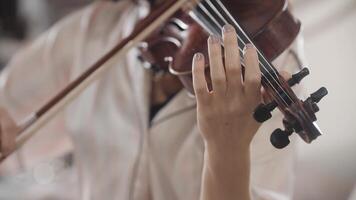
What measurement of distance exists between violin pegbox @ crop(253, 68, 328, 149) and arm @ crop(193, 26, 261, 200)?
23mm

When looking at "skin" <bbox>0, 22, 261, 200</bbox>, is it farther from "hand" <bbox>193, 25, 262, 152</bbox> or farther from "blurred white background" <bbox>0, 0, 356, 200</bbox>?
"blurred white background" <bbox>0, 0, 356, 200</bbox>

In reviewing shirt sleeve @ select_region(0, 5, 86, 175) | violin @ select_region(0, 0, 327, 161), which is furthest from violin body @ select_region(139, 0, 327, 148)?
shirt sleeve @ select_region(0, 5, 86, 175)

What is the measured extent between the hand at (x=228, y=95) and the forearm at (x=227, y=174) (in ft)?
0.04

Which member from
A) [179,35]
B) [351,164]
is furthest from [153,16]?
[351,164]

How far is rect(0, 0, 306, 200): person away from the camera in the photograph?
483mm

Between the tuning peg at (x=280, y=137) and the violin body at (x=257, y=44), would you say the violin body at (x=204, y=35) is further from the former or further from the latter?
the tuning peg at (x=280, y=137)

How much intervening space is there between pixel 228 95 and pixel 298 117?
2.5 inches

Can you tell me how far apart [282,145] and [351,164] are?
275 mm

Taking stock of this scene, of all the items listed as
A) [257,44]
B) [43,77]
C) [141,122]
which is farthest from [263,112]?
[43,77]

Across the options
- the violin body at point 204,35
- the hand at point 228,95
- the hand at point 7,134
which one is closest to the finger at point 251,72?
the hand at point 228,95

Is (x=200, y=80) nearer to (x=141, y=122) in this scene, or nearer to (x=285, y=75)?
(x=285, y=75)

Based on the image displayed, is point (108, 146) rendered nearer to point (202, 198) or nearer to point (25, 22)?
point (202, 198)

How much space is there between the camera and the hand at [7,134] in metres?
0.71

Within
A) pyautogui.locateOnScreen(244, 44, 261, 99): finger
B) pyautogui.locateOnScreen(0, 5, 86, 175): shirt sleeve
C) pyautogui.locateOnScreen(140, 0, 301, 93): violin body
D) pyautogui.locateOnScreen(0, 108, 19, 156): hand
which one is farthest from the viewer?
pyautogui.locateOnScreen(0, 5, 86, 175): shirt sleeve
